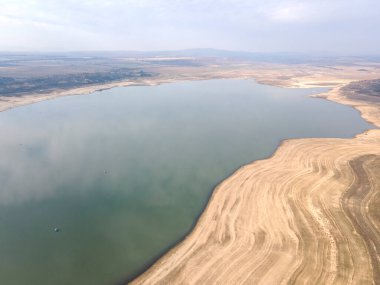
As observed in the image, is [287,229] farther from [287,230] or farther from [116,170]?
[116,170]

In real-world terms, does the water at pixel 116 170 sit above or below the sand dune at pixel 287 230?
below

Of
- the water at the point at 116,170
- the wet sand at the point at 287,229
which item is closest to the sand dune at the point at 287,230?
the wet sand at the point at 287,229

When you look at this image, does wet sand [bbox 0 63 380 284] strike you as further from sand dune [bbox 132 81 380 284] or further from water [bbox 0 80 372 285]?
water [bbox 0 80 372 285]

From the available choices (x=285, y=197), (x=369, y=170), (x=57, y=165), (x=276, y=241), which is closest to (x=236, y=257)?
(x=276, y=241)

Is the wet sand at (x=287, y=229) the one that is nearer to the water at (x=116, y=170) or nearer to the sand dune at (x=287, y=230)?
the sand dune at (x=287, y=230)

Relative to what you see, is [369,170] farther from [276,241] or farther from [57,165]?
[57,165]
